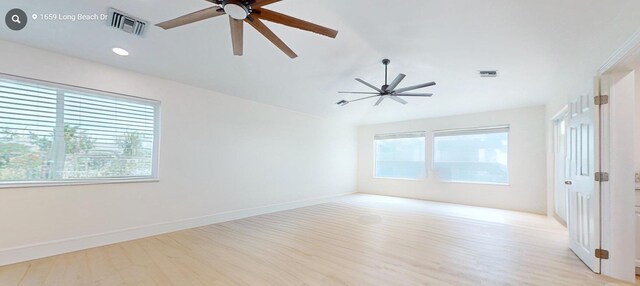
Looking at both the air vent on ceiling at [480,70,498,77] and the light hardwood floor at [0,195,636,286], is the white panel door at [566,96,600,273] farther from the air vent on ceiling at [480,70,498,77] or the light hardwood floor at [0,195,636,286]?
the air vent on ceiling at [480,70,498,77]

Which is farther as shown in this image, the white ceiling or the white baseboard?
the white baseboard

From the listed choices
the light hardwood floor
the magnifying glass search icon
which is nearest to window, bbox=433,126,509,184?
the light hardwood floor

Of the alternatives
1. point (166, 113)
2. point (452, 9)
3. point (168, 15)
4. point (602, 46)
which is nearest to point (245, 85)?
point (166, 113)

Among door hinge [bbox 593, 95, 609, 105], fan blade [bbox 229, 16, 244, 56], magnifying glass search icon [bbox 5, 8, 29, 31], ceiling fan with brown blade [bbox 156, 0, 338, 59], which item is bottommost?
door hinge [bbox 593, 95, 609, 105]

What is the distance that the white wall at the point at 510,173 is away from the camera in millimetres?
5457

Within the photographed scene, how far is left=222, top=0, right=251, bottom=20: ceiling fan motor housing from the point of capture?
193cm

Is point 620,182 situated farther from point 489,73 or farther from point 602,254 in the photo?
point 489,73

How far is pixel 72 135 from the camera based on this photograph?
3.33 m

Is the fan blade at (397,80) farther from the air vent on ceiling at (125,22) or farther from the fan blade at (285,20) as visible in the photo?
the air vent on ceiling at (125,22)

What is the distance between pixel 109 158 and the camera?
11.9ft

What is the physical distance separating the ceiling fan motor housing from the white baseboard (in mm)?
3366

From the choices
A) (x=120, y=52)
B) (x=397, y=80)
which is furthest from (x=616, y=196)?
(x=120, y=52)

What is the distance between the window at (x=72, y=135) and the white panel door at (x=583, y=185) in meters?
5.54

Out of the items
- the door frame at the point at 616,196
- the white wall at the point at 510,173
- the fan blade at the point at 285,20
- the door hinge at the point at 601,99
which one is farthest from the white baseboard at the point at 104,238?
the door hinge at the point at 601,99
